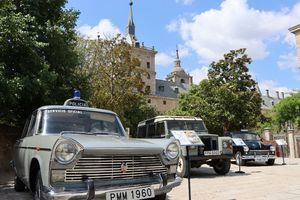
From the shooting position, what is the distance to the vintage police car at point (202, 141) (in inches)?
456

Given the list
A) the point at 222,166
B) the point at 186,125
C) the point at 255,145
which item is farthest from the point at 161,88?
the point at 222,166

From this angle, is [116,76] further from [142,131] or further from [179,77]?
[179,77]

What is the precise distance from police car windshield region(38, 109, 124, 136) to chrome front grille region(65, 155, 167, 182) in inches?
56.9

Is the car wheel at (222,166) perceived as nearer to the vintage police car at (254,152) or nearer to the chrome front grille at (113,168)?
the vintage police car at (254,152)

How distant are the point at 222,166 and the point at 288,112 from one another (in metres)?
50.7

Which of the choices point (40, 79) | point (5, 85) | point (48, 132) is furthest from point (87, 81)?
point (48, 132)

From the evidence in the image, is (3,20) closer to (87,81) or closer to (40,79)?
(40,79)

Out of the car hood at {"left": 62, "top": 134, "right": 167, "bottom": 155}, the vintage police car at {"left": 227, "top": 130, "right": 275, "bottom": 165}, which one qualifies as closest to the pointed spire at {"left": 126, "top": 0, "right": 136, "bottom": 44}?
the vintage police car at {"left": 227, "top": 130, "right": 275, "bottom": 165}

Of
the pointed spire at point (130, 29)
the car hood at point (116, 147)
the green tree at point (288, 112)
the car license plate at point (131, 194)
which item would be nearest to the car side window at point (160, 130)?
the car hood at point (116, 147)

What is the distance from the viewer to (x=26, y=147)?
6.43 meters

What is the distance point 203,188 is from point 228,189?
0.64 m

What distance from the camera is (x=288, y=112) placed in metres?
58.7

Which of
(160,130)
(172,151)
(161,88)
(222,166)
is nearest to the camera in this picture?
(172,151)

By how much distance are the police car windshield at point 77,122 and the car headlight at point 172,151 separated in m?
1.42
